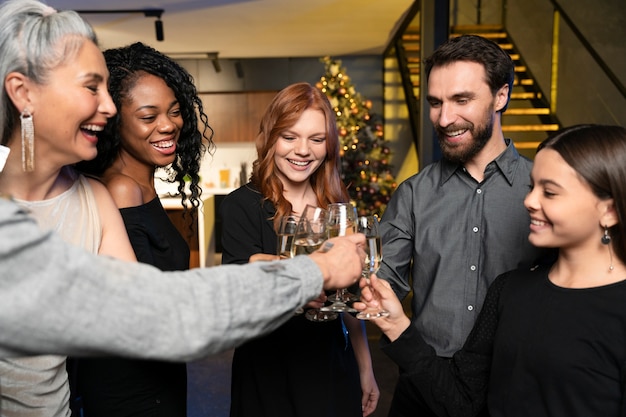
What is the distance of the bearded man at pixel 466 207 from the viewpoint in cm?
181

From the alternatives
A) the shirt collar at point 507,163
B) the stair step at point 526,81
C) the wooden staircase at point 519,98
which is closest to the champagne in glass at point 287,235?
the shirt collar at point 507,163

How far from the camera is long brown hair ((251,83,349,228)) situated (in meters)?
1.98

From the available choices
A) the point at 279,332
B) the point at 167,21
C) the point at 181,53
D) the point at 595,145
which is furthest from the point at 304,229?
the point at 181,53

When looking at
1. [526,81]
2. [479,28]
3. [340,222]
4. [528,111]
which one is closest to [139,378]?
[340,222]

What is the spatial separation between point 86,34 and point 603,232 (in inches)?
46.9

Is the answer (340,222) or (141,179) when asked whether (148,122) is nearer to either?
(141,179)

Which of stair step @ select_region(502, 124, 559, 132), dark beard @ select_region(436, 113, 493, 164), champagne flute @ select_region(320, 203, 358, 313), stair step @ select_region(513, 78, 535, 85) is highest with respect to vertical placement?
stair step @ select_region(513, 78, 535, 85)

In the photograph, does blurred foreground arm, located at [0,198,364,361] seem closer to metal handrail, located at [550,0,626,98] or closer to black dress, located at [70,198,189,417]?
black dress, located at [70,198,189,417]

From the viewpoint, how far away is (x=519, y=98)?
22.7ft

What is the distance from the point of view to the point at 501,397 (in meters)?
1.41

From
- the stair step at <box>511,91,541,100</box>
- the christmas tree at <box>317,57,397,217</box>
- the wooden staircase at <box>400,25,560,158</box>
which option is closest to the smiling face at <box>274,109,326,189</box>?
the wooden staircase at <box>400,25,560,158</box>

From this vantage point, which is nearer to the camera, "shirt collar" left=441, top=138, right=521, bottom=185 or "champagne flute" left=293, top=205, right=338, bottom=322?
"champagne flute" left=293, top=205, right=338, bottom=322

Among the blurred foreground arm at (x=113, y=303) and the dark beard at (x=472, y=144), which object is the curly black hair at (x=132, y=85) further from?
the blurred foreground arm at (x=113, y=303)

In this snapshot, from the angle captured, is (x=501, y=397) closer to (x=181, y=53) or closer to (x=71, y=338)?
(x=71, y=338)
